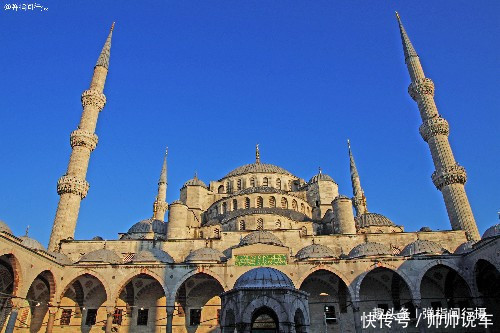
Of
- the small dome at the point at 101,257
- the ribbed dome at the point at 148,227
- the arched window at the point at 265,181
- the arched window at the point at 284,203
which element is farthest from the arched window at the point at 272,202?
the small dome at the point at 101,257

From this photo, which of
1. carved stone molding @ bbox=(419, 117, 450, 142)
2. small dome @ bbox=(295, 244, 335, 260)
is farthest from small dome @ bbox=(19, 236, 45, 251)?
carved stone molding @ bbox=(419, 117, 450, 142)

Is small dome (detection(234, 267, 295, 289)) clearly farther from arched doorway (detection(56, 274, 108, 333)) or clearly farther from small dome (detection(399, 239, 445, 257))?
arched doorway (detection(56, 274, 108, 333))

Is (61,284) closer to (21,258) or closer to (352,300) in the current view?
(21,258)

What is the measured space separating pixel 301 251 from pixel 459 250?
8.53 m

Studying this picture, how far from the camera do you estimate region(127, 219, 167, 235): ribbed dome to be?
2778cm

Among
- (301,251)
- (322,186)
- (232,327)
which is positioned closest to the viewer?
(232,327)

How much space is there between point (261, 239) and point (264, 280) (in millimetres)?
12038

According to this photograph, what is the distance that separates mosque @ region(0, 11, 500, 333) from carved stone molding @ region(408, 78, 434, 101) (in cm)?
166

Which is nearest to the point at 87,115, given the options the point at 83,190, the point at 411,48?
the point at 83,190

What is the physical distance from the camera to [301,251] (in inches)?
862

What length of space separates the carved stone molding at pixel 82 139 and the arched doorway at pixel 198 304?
13.2 m

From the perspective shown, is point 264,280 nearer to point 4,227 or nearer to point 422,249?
point 422,249

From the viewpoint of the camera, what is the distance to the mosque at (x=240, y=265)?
61.7 ft

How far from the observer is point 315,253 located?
68.7 feet
